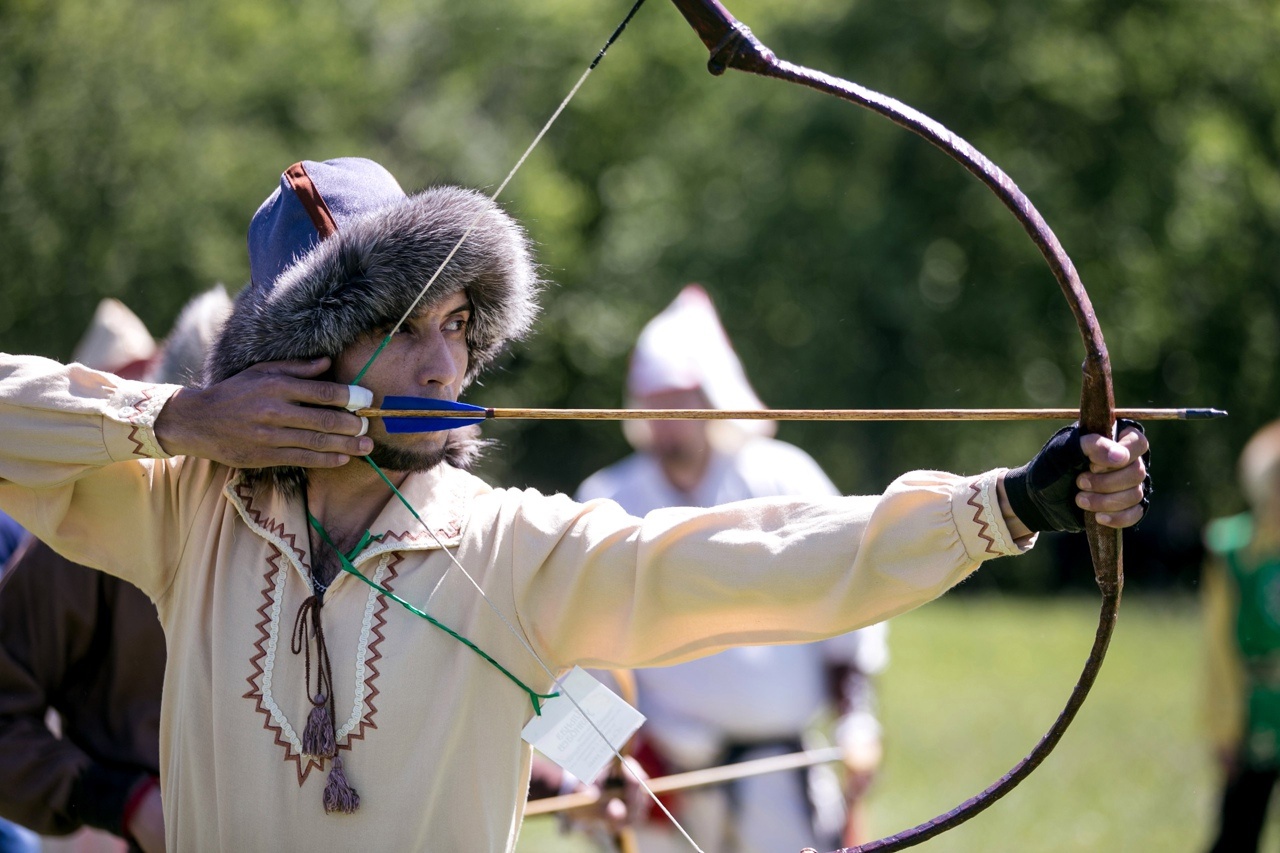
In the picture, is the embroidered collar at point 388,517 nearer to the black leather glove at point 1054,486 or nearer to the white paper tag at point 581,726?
the white paper tag at point 581,726

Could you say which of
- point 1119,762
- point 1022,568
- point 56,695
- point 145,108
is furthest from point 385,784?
point 1022,568

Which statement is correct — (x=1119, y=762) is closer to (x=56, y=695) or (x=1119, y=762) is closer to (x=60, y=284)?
(x=56, y=695)

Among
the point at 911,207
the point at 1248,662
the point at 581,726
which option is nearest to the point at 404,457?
the point at 581,726

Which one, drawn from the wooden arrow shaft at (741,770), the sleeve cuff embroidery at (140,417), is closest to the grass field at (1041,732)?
the wooden arrow shaft at (741,770)

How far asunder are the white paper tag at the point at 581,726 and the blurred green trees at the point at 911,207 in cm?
1332

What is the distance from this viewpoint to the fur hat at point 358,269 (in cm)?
204

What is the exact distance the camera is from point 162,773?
2100 mm

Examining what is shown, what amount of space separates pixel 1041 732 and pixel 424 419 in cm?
672

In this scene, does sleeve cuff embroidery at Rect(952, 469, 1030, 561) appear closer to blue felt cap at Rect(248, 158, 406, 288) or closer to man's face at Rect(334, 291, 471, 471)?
man's face at Rect(334, 291, 471, 471)

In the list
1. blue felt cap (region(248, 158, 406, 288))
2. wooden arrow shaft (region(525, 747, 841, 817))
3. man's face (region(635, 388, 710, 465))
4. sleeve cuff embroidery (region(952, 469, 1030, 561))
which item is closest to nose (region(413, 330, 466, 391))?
blue felt cap (region(248, 158, 406, 288))

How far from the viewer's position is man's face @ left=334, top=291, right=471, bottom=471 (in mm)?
2053

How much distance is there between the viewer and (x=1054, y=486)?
1.73 metres

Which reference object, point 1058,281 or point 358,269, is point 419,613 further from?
point 1058,281

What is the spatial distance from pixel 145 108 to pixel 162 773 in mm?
12133
